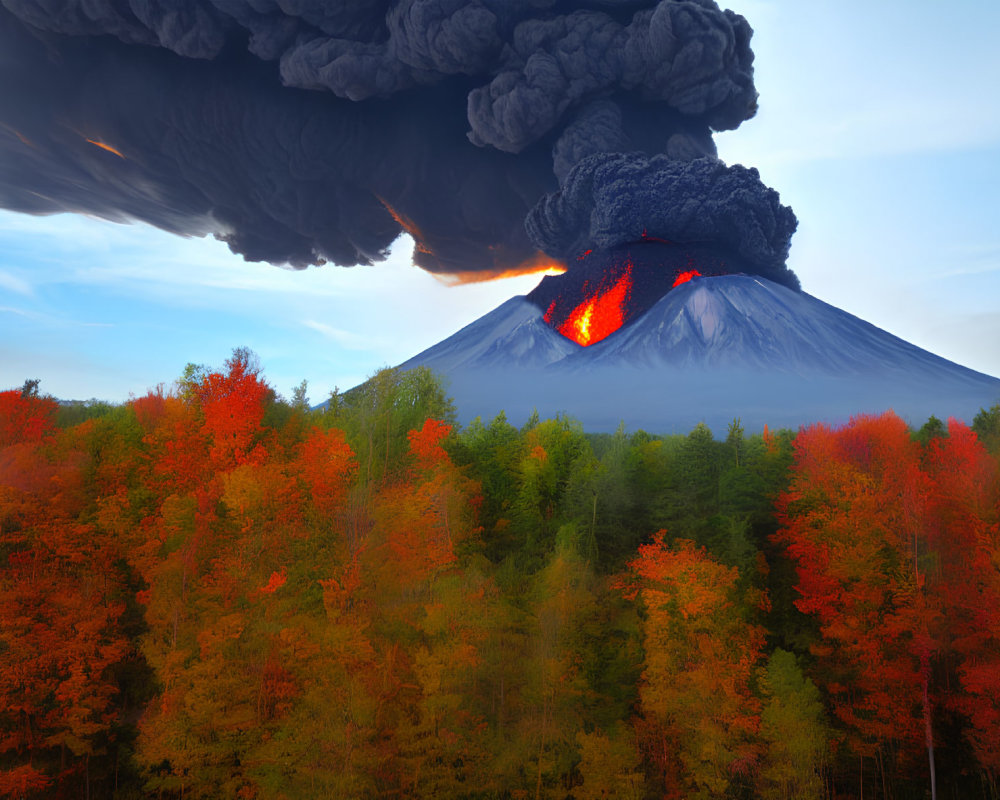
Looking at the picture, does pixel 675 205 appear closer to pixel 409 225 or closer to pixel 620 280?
pixel 620 280

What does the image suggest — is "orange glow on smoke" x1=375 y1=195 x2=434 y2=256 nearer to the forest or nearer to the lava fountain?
the lava fountain

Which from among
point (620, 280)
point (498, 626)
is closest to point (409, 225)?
point (620, 280)

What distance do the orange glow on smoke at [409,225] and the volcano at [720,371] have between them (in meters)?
16.1

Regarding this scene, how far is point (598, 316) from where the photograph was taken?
69.4 m

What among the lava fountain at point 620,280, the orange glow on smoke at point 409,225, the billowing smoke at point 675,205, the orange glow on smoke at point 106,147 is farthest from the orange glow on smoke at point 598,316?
the orange glow on smoke at point 106,147

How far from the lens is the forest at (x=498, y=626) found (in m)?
18.0

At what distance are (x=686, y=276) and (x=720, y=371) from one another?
1092 cm

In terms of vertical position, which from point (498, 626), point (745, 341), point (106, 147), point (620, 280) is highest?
point (106, 147)

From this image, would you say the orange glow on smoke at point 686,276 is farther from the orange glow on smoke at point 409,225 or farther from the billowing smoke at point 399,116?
the orange glow on smoke at point 409,225

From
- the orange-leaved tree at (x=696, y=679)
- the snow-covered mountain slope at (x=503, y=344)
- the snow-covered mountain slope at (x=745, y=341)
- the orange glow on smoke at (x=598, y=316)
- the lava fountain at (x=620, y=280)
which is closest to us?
the orange-leaved tree at (x=696, y=679)

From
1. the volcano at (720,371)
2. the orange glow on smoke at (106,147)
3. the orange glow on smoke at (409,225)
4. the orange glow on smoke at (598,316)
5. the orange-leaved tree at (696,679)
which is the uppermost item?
the orange glow on smoke at (106,147)

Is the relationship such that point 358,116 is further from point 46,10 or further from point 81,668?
point 81,668

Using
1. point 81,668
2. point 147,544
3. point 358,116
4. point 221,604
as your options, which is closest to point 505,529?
point 221,604

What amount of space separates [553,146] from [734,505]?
2029 inches
